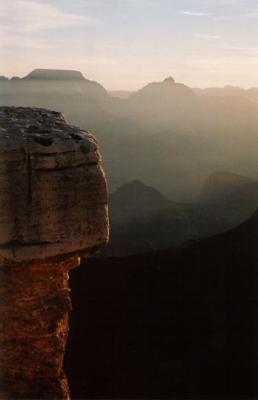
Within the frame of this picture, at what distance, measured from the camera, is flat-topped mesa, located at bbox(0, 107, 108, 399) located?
6.59m

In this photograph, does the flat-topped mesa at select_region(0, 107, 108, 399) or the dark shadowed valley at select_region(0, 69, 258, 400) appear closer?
the flat-topped mesa at select_region(0, 107, 108, 399)

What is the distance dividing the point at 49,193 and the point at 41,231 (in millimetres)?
390

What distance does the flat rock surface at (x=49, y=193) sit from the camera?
258 inches

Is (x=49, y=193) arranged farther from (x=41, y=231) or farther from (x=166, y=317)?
(x=166, y=317)

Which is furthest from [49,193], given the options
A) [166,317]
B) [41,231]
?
[166,317]

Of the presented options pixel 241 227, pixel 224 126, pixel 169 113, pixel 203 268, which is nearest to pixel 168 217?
pixel 241 227

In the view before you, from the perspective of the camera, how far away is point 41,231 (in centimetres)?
668

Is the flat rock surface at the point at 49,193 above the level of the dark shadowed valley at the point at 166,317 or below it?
above

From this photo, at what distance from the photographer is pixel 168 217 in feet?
169

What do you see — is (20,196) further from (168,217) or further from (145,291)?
(168,217)

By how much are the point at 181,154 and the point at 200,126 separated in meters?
16.1

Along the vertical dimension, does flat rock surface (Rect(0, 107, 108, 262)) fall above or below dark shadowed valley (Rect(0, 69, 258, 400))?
above

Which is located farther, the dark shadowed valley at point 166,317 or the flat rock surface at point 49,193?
the dark shadowed valley at point 166,317

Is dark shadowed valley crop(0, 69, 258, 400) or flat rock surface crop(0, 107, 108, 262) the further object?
dark shadowed valley crop(0, 69, 258, 400)
